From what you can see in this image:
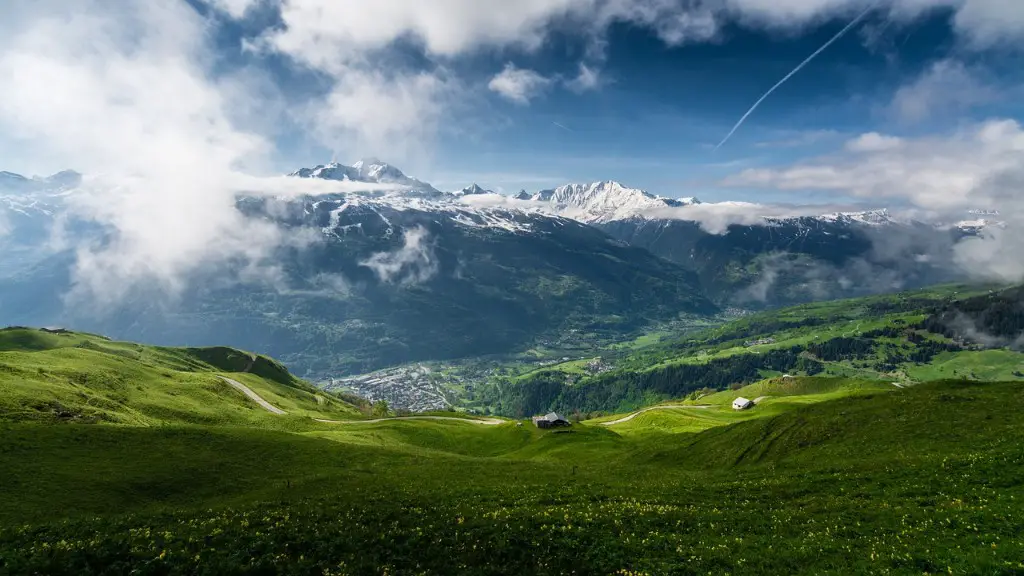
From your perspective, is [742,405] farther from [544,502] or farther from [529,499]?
[529,499]

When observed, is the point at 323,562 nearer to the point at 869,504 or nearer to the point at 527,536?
the point at 527,536

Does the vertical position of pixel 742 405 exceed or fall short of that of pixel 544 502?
it falls short

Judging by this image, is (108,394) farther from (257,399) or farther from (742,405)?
(742,405)

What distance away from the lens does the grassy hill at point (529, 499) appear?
2405cm

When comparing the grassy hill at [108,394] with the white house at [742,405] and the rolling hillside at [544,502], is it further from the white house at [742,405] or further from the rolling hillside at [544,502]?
the white house at [742,405]

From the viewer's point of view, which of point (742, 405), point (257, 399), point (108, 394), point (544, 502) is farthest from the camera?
point (742, 405)

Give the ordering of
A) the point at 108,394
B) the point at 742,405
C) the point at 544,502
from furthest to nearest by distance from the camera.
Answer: the point at 742,405, the point at 108,394, the point at 544,502

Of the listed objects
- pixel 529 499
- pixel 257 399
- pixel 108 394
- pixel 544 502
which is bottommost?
pixel 257 399

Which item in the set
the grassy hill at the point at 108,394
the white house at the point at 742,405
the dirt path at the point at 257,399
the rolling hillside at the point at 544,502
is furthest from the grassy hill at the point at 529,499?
the white house at the point at 742,405

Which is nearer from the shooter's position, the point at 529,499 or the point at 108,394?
the point at 529,499

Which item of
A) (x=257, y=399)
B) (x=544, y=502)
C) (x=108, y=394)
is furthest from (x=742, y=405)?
(x=108, y=394)

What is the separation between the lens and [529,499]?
36469mm

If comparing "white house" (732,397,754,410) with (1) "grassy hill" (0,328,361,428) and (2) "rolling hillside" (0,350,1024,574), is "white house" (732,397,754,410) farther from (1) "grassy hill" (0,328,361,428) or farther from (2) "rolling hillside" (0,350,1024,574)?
(1) "grassy hill" (0,328,361,428)

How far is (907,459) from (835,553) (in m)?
21.6
